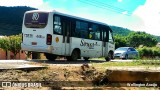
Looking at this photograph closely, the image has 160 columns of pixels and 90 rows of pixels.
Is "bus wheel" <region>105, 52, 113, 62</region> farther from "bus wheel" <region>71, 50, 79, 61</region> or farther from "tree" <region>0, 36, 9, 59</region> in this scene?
"tree" <region>0, 36, 9, 59</region>

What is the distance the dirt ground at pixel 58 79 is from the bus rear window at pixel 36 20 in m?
7.35

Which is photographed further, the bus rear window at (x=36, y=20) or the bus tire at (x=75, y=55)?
the bus tire at (x=75, y=55)

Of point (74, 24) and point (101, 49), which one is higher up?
point (74, 24)

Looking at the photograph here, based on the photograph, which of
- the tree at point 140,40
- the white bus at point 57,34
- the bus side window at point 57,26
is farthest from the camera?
the tree at point 140,40

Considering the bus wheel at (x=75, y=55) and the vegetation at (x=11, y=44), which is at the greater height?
the vegetation at (x=11, y=44)

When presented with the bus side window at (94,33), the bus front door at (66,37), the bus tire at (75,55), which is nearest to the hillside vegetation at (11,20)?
the bus side window at (94,33)

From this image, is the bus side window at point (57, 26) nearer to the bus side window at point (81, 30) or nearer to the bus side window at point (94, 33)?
the bus side window at point (81, 30)

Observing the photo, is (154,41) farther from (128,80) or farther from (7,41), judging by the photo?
(128,80)

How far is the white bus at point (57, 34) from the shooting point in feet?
55.0

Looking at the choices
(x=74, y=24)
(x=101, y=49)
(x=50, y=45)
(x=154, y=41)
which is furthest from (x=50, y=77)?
(x=154, y=41)

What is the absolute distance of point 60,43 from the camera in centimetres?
1722

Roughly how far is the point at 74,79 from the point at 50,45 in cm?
794

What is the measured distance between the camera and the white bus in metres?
16.8

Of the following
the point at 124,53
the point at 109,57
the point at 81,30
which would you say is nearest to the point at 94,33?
the point at 81,30
